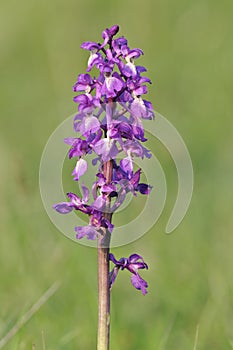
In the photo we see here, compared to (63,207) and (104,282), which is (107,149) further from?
(104,282)

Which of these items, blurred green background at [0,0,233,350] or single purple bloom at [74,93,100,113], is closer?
single purple bloom at [74,93,100,113]

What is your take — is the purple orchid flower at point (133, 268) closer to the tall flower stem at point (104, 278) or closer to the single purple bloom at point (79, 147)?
→ the tall flower stem at point (104, 278)

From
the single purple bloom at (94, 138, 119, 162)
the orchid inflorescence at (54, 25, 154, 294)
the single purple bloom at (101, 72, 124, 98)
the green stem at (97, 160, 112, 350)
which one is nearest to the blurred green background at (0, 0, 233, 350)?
the green stem at (97, 160, 112, 350)

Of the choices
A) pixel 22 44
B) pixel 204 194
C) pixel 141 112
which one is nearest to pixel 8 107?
pixel 22 44

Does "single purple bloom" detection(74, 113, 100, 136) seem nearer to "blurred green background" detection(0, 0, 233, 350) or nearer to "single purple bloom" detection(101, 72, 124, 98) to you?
"single purple bloom" detection(101, 72, 124, 98)

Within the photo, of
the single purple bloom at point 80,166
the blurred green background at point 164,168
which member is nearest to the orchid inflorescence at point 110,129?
the single purple bloom at point 80,166

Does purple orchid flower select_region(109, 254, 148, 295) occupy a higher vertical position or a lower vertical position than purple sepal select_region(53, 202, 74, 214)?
lower
